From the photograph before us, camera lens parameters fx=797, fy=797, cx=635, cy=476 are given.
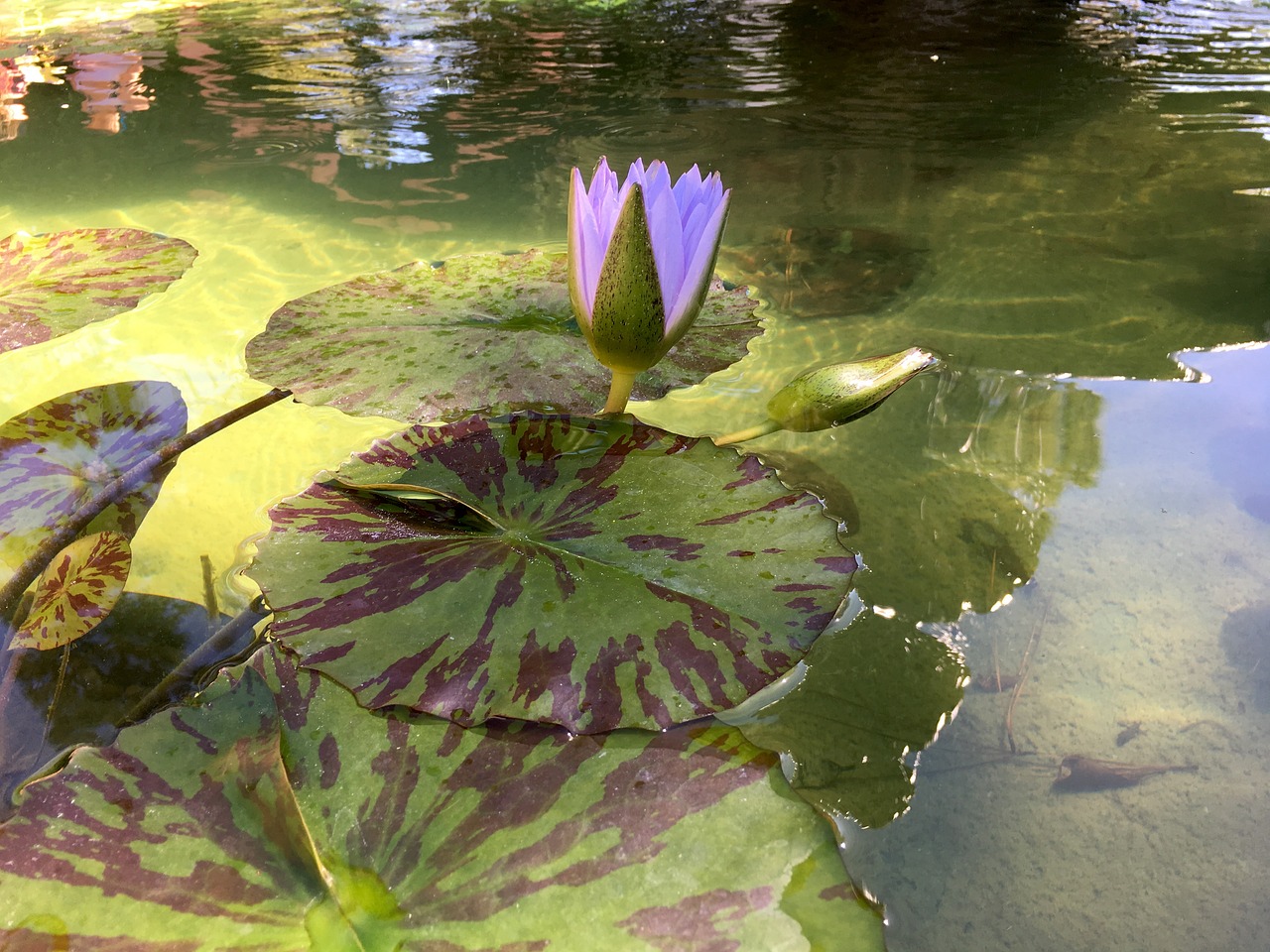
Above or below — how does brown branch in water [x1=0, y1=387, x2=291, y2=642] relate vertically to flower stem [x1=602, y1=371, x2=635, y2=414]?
below

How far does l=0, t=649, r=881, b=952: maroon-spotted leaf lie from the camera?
53cm

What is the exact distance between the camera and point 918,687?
0.83 meters

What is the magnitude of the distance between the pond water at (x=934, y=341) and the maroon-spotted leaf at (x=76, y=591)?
0.21 feet

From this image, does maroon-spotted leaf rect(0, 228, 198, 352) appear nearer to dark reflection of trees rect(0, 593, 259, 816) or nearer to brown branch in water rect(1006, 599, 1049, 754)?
dark reflection of trees rect(0, 593, 259, 816)

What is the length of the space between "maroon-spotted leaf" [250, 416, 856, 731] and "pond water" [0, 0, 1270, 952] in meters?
0.14

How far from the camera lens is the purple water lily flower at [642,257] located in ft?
2.69

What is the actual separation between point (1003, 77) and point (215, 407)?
325 centimetres

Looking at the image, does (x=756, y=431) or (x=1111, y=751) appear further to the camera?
(x=756, y=431)

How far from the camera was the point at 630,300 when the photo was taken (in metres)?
0.84

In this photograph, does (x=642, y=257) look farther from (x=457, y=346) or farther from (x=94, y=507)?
(x=94, y=507)

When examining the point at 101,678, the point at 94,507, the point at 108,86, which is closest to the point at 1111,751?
the point at 101,678

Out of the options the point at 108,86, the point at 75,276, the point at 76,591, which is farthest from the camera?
the point at 108,86

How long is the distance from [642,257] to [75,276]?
1072 millimetres

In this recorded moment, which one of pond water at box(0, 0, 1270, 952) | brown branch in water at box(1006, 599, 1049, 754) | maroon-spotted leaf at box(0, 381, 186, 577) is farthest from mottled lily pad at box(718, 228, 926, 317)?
maroon-spotted leaf at box(0, 381, 186, 577)
